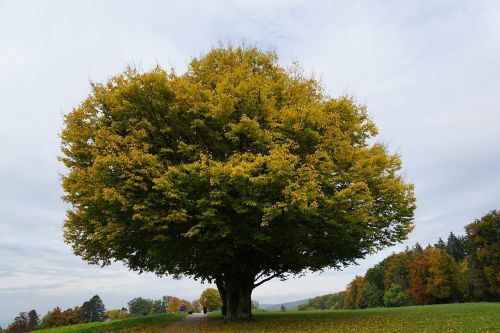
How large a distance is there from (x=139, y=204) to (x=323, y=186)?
9.49 meters

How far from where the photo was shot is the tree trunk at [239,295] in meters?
24.9

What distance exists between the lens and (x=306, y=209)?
1767 cm

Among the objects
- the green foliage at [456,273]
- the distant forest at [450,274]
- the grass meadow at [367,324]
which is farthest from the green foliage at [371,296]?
the grass meadow at [367,324]

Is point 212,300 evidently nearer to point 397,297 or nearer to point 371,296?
point 397,297

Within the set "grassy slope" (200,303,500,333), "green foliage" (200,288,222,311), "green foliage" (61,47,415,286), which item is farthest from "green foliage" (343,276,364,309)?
"green foliage" (61,47,415,286)

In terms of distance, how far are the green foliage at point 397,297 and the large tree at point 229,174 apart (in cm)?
6367

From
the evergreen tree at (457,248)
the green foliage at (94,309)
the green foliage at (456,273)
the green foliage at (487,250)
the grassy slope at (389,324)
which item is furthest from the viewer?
the green foliage at (94,309)

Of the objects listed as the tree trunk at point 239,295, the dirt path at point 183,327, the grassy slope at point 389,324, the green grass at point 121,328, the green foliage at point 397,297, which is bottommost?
the green foliage at point 397,297

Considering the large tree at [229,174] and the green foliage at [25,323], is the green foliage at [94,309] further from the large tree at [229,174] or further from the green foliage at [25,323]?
the large tree at [229,174]

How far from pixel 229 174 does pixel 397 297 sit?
248 feet

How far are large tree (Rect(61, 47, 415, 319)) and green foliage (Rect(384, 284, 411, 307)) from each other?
63670 millimetres

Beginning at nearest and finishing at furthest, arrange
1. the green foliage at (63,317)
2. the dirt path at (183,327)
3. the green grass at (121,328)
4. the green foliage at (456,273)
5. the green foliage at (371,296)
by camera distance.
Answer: the dirt path at (183,327) → the green grass at (121,328) → the green foliage at (456,273) → the green foliage at (63,317) → the green foliage at (371,296)

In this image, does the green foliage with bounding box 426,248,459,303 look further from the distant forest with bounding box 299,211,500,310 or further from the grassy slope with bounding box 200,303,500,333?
the grassy slope with bounding box 200,303,500,333

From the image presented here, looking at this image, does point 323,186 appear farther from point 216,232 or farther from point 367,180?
point 216,232
